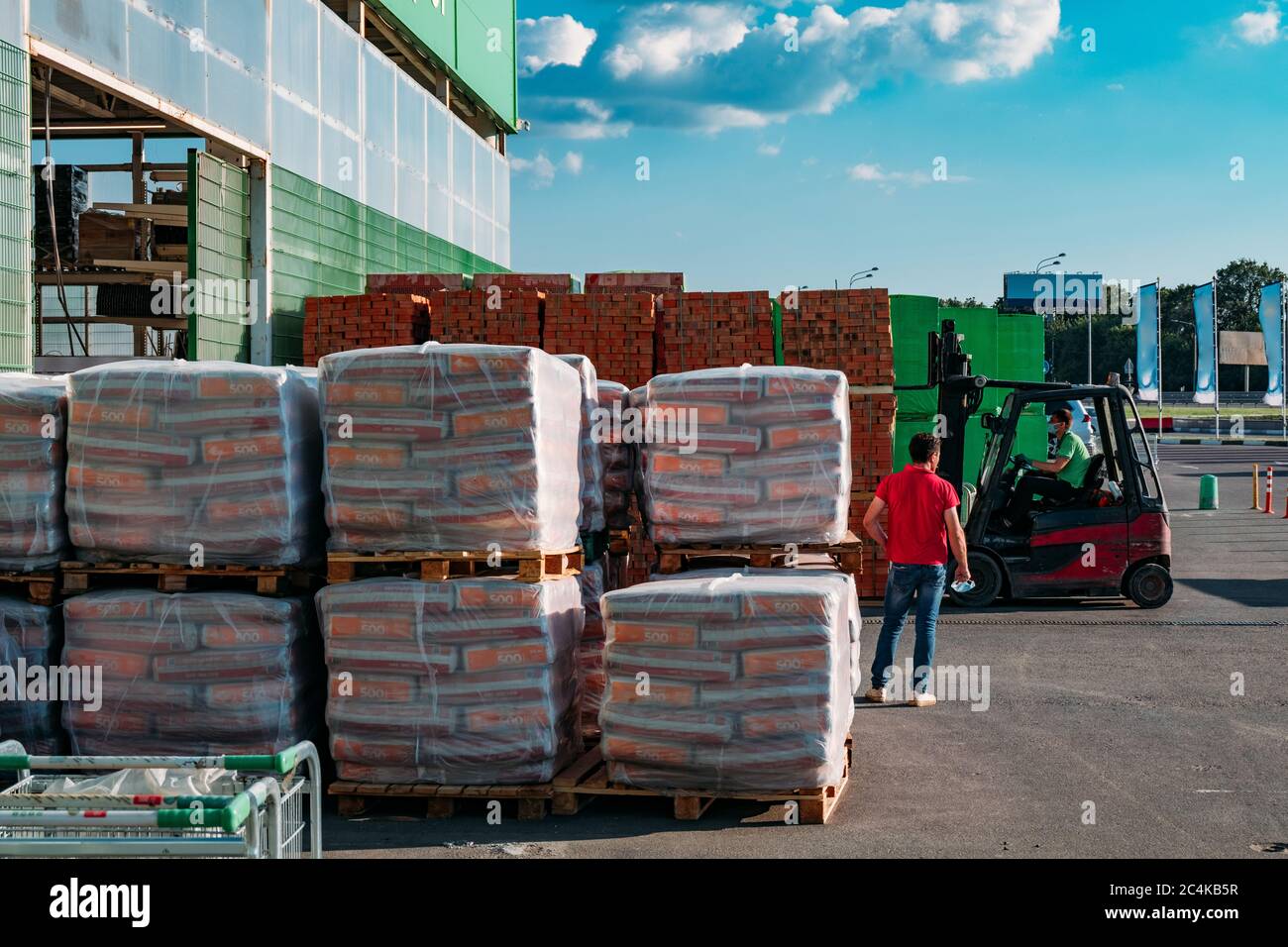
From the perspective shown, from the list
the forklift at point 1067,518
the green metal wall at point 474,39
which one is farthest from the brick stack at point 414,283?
the forklift at point 1067,518

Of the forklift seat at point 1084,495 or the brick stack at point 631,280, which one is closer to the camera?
the forklift seat at point 1084,495

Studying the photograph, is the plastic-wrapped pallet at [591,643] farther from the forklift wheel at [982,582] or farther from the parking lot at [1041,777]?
the forklift wheel at [982,582]

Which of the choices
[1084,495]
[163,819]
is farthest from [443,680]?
[1084,495]

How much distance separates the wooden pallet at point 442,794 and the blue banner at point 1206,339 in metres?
37.5

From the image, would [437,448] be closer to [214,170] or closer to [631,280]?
[214,170]

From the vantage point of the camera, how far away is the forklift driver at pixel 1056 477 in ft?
40.6

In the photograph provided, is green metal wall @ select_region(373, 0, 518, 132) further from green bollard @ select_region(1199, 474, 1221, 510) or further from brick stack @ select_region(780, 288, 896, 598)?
green bollard @ select_region(1199, 474, 1221, 510)

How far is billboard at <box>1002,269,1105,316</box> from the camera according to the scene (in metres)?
69.6

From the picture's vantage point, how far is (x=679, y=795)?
6.18 m

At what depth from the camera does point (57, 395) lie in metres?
6.59
